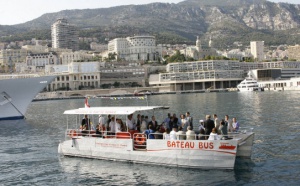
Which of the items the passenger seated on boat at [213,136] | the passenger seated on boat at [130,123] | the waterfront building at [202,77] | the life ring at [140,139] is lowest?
the life ring at [140,139]

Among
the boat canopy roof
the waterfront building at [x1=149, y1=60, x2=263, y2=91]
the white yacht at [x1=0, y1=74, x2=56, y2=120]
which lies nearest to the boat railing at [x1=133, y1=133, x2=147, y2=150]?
the boat canopy roof

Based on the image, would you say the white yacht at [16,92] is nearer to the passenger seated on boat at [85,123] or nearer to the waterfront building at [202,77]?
the passenger seated on boat at [85,123]

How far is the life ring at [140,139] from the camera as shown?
21527 mm

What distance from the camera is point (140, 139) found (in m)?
21.9

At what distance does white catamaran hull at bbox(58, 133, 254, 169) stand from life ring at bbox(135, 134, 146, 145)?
0.30 meters

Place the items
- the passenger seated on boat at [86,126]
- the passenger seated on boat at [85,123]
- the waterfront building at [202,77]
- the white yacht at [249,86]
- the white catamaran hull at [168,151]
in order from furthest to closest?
the waterfront building at [202,77], the white yacht at [249,86], the passenger seated on boat at [85,123], the passenger seated on boat at [86,126], the white catamaran hull at [168,151]

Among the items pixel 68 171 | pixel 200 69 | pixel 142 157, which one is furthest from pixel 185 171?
pixel 200 69

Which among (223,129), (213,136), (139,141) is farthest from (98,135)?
(223,129)

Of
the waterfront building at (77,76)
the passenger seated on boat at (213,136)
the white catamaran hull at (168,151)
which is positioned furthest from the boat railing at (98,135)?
the waterfront building at (77,76)

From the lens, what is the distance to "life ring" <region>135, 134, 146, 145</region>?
21527 millimetres

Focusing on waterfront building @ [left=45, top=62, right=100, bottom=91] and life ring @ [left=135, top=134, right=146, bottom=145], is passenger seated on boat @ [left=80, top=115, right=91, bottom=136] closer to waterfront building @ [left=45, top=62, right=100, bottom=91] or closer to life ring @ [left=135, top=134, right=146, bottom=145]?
life ring @ [left=135, top=134, right=146, bottom=145]

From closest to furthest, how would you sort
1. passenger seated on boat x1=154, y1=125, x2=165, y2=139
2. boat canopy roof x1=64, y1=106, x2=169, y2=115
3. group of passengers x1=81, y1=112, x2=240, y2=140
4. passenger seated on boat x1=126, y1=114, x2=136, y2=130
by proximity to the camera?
group of passengers x1=81, y1=112, x2=240, y2=140
passenger seated on boat x1=154, y1=125, x2=165, y2=139
boat canopy roof x1=64, y1=106, x2=169, y2=115
passenger seated on boat x1=126, y1=114, x2=136, y2=130

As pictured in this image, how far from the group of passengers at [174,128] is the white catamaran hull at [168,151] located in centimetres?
40

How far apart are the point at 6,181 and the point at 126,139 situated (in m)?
6.06
